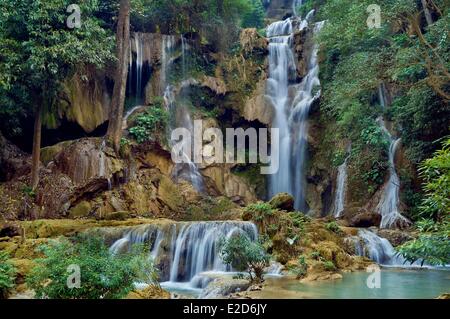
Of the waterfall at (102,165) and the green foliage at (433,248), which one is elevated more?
the waterfall at (102,165)

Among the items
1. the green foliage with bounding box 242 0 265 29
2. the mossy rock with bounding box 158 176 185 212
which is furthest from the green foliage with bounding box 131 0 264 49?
the mossy rock with bounding box 158 176 185 212

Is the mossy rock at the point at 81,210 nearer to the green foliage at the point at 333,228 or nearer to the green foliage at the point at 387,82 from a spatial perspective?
the green foliage at the point at 333,228

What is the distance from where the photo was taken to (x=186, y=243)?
39.8ft

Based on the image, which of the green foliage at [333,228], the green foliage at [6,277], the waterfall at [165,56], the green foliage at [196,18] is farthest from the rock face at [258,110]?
the green foliage at [6,277]

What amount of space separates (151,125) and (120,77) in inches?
98.3

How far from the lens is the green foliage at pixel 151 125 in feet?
62.2

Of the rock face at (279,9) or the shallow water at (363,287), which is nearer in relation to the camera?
the shallow water at (363,287)

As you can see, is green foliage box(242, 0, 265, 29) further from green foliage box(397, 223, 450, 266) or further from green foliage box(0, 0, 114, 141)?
green foliage box(397, 223, 450, 266)

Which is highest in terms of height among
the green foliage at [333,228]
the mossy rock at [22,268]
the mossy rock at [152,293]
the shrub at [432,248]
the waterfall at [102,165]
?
the waterfall at [102,165]

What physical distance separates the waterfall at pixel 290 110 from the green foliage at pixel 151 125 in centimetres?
575

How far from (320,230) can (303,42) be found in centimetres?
1356

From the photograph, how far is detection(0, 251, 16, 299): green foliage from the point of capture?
770cm

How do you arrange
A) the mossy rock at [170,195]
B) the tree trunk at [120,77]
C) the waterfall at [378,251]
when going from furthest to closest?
1. the tree trunk at [120,77]
2. the mossy rock at [170,195]
3. the waterfall at [378,251]

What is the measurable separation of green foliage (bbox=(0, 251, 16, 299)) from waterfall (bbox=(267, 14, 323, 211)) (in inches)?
562
